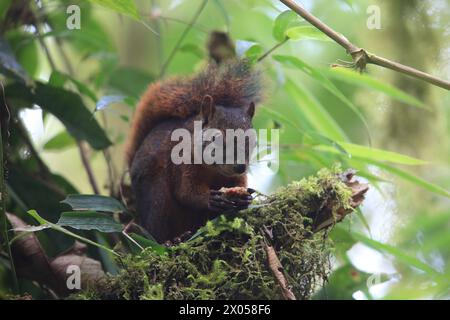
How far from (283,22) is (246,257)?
1061 millimetres

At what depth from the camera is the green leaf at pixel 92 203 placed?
2.53m

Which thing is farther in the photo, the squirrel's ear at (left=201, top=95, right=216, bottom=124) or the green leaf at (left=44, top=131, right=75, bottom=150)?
the green leaf at (left=44, top=131, right=75, bottom=150)

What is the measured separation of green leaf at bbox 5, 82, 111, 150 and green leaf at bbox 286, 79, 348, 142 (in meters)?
1.05

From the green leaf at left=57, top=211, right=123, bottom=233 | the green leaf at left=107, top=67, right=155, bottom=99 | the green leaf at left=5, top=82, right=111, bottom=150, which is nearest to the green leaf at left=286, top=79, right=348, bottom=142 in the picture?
the green leaf at left=107, top=67, right=155, bottom=99

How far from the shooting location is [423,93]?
14.4ft

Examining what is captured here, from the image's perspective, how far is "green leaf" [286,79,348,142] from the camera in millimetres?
3316

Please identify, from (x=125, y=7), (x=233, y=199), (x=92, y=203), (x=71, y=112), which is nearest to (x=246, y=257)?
(x=233, y=199)

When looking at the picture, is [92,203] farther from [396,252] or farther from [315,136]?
[396,252]

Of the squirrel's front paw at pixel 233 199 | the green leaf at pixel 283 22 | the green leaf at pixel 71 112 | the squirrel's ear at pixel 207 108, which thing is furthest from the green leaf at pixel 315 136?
the green leaf at pixel 71 112

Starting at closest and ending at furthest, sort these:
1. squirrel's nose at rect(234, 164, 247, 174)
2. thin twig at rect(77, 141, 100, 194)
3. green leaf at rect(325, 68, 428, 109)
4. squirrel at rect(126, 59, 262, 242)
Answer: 1. squirrel's nose at rect(234, 164, 247, 174)
2. squirrel at rect(126, 59, 262, 242)
3. green leaf at rect(325, 68, 428, 109)
4. thin twig at rect(77, 141, 100, 194)

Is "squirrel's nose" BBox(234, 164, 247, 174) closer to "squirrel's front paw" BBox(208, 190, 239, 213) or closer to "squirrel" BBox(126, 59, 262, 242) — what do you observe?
"squirrel" BBox(126, 59, 262, 242)

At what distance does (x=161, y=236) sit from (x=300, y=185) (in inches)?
29.3
